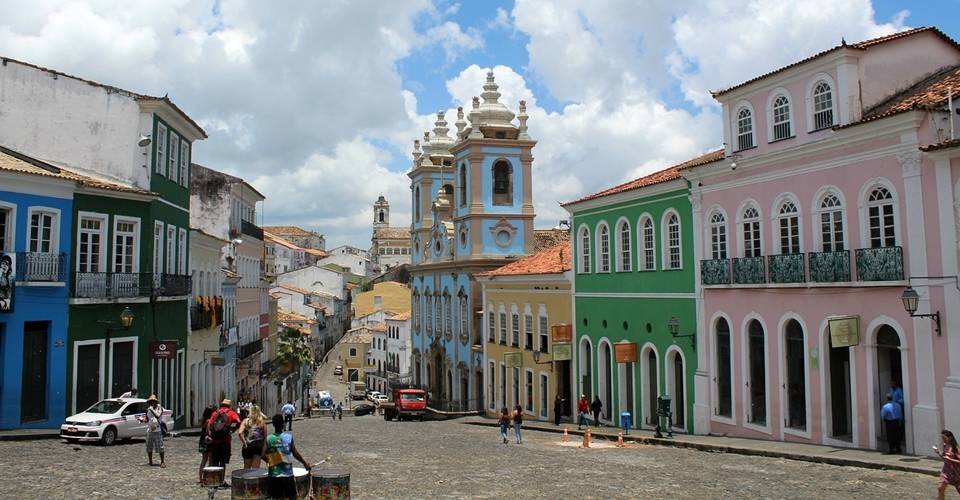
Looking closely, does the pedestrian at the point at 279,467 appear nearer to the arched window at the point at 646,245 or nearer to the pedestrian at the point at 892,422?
the pedestrian at the point at 892,422

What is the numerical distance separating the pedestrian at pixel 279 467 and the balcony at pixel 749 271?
1450cm

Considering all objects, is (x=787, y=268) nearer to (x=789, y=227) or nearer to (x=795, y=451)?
(x=789, y=227)

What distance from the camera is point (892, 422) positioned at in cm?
1759

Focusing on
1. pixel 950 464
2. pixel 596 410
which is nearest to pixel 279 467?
pixel 950 464

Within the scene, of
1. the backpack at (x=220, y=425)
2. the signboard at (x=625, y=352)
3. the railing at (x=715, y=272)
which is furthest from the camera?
the signboard at (x=625, y=352)

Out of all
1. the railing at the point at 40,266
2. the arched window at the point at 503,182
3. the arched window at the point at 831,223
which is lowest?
the railing at the point at 40,266

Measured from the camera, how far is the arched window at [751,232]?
2247 cm

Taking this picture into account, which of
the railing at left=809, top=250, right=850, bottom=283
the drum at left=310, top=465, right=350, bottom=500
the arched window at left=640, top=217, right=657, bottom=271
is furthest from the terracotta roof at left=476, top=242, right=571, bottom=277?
the drum at left=310, top=465, right=350, bottom=500

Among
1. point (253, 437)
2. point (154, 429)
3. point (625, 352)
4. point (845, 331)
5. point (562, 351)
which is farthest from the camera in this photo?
point (562, 351)

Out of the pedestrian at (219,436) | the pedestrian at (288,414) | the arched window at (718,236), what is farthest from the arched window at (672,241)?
the pedestrian at (219,436)

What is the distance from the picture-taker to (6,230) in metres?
21.1

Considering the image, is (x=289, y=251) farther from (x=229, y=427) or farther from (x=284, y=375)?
(x=229, y=427)

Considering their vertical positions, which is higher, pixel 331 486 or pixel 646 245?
pixel 646 245

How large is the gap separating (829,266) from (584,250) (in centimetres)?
1271
